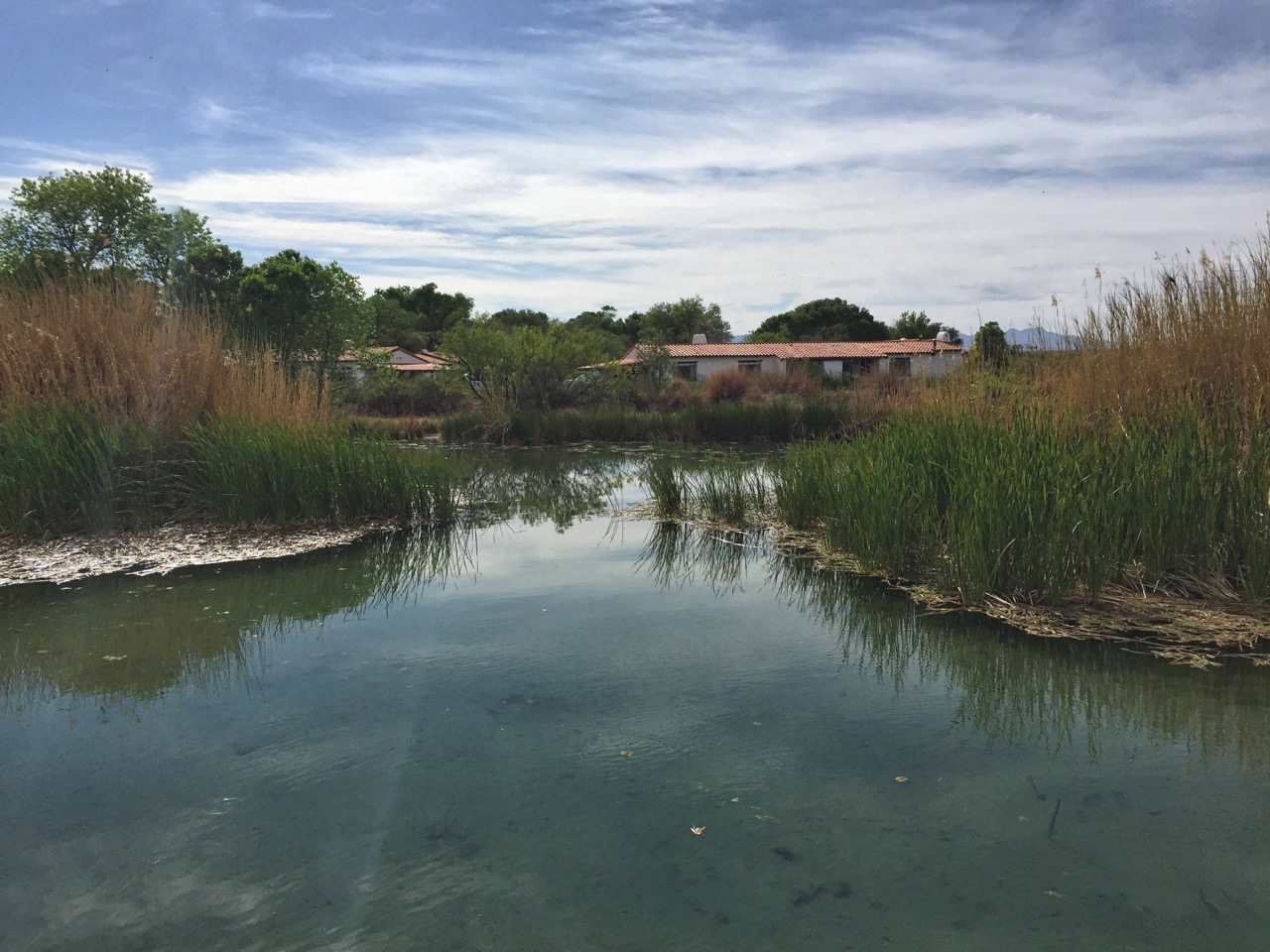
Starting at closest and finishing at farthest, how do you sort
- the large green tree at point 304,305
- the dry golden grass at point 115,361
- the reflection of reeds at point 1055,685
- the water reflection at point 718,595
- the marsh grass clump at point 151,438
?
the reflection of reeds at point 1055,685 → the water reflection at point 718,595 → the marsh grass clump at point 151,438 → the dry golden grass at point 115,361 → the large green tree at point 304,305

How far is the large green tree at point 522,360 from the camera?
22.0m

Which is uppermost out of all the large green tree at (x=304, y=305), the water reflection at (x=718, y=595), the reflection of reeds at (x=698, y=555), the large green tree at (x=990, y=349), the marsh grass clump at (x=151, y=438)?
the large green tree at (x=304, y=305)

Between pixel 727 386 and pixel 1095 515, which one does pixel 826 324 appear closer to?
pixel 727 386

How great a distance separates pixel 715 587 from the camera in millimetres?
6453

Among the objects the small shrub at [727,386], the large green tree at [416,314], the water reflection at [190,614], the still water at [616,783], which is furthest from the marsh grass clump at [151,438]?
the large green tree at [416,314]

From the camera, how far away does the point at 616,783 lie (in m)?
3.29

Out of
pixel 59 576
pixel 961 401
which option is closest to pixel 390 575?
pixel 59 576

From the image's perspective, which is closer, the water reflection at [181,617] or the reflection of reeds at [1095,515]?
the water reflection at [181,617]

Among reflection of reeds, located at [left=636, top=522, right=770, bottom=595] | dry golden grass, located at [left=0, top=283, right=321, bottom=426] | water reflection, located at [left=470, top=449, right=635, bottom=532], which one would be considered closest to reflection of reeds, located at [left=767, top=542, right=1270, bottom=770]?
reflection of reeds, located at [left=636, top=522, right=770, bottom=595]

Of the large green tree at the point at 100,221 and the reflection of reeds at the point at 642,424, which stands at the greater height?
the large green tree at the point at 100,221

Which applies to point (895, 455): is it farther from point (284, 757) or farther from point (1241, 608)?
point (284, 757)

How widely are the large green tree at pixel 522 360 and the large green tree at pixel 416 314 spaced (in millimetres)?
31601

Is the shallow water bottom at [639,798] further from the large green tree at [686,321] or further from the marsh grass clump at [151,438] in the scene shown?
the large green tree at [686,321]

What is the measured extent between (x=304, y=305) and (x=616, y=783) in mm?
25438
